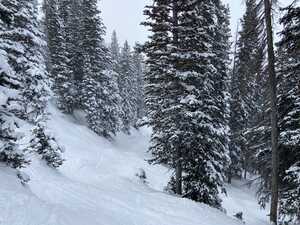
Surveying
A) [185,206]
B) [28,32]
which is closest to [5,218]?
[185,206]

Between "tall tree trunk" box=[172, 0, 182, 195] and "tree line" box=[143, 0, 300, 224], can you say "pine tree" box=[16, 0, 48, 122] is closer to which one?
"tree line" box=[143, 0, 300, 224]

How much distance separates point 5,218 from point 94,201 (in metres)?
6.00

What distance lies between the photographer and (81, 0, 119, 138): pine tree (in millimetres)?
38188

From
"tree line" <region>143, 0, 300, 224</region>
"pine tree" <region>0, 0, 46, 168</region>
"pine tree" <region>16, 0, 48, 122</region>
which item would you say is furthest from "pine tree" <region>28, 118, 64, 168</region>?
"tree line" <region>143, 0, 300, 224</region>

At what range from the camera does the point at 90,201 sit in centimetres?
1262

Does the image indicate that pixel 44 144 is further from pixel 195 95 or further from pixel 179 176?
pixel 195 95

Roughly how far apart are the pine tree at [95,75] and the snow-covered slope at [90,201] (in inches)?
386

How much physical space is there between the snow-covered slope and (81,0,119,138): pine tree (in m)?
9.80

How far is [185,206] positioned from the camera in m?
14.1

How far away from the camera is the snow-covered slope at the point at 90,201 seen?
7934 mm

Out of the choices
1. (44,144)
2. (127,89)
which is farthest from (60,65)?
(44,144)

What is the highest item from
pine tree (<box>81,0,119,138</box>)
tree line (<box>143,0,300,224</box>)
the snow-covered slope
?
pine tree (<box>81,0,119,138</box>)

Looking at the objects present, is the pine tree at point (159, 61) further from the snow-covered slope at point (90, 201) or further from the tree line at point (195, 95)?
the snow-covered slope at point (90, 201)

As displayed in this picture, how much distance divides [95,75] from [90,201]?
2722 centimetres
